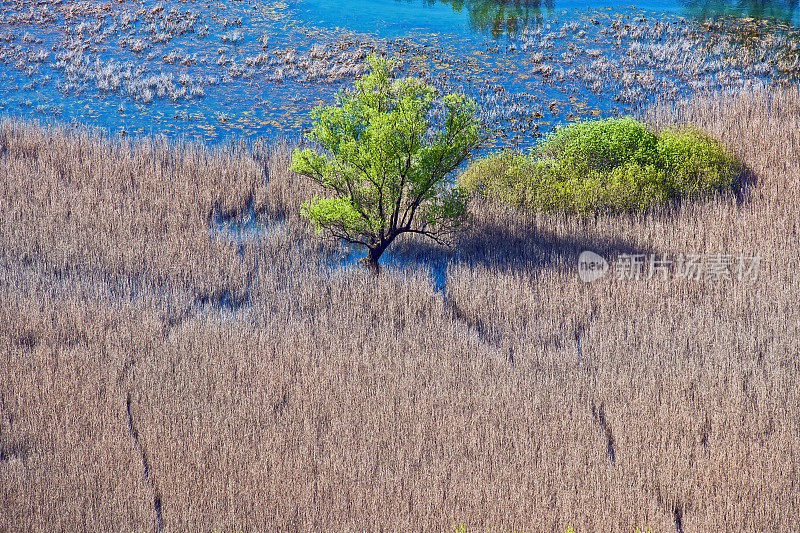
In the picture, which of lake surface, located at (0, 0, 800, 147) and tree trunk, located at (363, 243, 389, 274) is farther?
lake surface, located at (0, 0, 800, 147)

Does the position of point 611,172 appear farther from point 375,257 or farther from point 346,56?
point 346,56

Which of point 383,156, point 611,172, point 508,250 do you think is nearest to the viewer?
point 383,156

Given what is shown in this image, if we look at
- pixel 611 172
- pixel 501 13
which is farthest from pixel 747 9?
pixel 611 172

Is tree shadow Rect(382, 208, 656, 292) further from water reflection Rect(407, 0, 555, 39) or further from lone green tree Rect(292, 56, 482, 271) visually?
water reflection Rect(407, 0, 555, 39)

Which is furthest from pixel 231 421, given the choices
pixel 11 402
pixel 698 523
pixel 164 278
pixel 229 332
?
pixel 698 523

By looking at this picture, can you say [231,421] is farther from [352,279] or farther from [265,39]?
[265,39]

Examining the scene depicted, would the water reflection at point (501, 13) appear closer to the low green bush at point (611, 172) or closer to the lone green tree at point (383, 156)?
the low green bush at point (611, 172)

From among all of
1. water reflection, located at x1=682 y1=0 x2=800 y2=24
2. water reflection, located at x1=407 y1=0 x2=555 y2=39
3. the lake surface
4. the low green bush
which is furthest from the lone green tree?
water reflection, located at x1=682 y1=0 x2=800 y2=24
